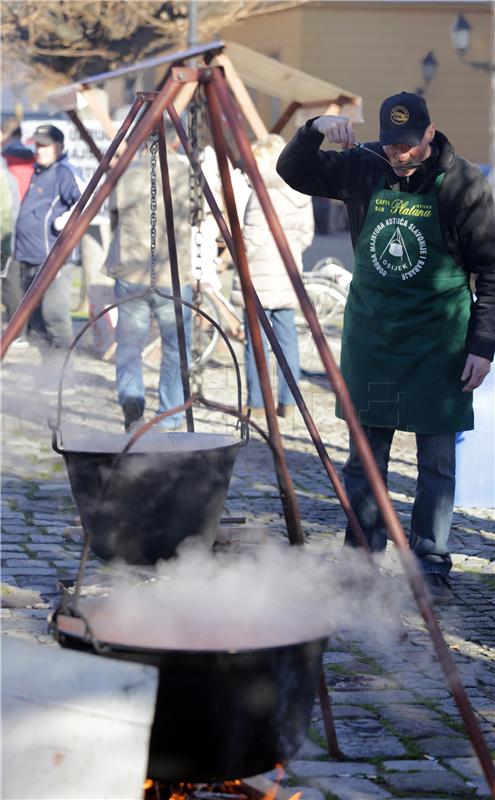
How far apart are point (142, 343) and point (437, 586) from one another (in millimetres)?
3647

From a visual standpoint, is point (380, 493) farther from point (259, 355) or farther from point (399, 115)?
point (399, 115)

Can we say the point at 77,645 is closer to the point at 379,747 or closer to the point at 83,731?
the point at 83,731

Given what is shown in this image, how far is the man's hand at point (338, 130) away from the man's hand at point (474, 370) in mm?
1101

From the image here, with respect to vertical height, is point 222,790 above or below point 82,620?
below

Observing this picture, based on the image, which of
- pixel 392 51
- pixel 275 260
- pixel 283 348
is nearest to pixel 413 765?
pixel 283 348

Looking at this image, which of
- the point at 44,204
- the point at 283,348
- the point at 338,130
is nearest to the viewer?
the point at 338,130

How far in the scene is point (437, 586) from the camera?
4.96 meters

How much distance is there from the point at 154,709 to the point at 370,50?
2732cm

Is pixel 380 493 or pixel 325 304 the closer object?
pixel 380 493

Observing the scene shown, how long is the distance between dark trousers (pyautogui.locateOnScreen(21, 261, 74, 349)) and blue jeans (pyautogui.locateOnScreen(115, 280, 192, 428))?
76.8 inches

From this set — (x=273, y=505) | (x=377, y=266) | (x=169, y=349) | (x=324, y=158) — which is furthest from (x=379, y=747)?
(x=169, y=349)

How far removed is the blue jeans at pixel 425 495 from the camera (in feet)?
15.8

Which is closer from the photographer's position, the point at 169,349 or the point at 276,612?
the point at 276,612

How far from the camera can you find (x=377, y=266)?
4.62 m
